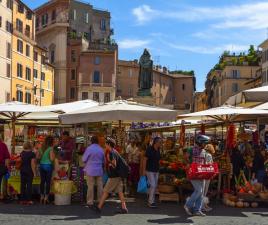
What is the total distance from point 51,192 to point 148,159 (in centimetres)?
262

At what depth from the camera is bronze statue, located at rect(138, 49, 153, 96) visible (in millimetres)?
39312

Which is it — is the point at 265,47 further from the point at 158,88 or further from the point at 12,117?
the point at 12,117

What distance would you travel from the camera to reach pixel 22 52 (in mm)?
62906

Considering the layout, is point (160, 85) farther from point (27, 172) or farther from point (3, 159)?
point (27, 172)

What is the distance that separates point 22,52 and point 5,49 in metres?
5.67

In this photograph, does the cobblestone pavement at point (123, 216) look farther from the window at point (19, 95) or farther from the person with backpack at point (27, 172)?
the window at point (19, 95)

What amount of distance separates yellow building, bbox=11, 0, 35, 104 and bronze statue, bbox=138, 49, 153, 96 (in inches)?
877

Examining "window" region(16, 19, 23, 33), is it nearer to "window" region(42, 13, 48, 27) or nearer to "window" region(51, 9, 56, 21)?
"window" region(51, 9, 56, 21)

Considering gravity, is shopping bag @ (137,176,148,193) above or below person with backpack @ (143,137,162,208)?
below

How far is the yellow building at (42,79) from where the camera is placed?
224ft

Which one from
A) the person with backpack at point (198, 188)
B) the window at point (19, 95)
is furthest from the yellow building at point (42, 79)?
the person with backpack at point (198, 188)

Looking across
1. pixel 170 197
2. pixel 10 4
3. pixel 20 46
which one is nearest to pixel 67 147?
pixel 170 197

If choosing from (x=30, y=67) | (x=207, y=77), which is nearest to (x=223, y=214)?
(x=30, y=67)

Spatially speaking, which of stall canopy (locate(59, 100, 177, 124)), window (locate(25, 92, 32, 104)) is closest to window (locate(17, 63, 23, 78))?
window (locate(25, 92, 32, 104))
